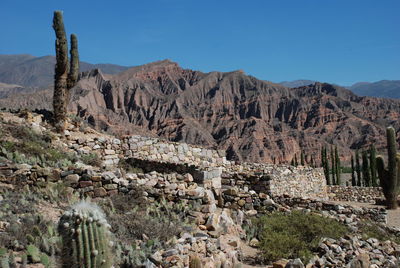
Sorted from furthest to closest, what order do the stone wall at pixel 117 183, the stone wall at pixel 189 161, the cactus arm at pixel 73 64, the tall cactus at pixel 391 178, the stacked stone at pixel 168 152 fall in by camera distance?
1. the tall cactus at pixel 391 178
2. the cactus arm at pixel 73 64
3. the stacked stone at pixel 168 152
4. the stone wall at pixel 189 161
5. the stone wall at pixel 117 183

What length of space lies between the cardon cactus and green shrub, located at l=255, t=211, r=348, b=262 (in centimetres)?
330

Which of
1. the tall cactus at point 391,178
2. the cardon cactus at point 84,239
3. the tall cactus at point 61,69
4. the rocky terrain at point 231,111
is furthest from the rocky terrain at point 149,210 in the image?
the rocky terrain at point 231,111

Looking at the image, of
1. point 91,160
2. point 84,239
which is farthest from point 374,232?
point 91,160

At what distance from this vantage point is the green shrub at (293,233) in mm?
7111

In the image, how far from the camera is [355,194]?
2659cm

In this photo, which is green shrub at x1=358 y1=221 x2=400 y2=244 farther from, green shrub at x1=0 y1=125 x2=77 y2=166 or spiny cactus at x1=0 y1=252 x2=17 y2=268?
green shrub at x1=0 y1=125 x2=77 y2=166

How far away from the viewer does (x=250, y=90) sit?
143000 millimetres

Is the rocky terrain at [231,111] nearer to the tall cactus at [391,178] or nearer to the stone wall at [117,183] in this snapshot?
the tall cactus at [391,178]

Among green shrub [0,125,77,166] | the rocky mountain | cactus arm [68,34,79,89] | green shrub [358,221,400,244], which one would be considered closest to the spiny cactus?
green shrub [0,125,77,166]

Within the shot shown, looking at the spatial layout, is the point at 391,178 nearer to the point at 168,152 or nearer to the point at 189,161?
the point at 189,161

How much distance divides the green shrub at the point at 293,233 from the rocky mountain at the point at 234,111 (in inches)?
3070

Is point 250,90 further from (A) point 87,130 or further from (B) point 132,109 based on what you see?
(A) point 87,130

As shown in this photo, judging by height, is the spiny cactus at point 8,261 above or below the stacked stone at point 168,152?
below

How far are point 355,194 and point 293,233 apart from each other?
68.2 feet
